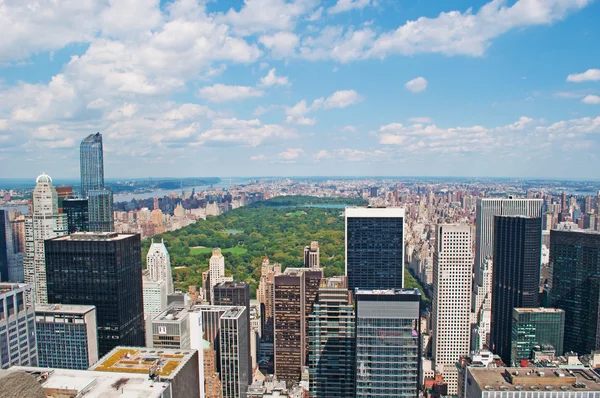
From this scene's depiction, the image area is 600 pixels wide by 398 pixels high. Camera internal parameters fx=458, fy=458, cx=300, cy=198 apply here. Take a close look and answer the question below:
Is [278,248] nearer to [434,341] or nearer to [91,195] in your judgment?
[91,195]

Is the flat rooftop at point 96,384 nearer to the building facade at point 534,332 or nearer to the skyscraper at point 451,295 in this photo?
the building facade at point 534,332

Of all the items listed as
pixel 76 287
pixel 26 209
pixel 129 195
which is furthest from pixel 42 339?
pixel 129 195

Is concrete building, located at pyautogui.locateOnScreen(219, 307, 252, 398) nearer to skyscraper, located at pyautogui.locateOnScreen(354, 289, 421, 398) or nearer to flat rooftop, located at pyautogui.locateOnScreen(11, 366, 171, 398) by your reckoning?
skyscraper, located at pyautogui.locateOnScreen(354, 289, 421, 398)

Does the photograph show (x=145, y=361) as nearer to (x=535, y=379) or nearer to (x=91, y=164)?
(x=535, y=379)

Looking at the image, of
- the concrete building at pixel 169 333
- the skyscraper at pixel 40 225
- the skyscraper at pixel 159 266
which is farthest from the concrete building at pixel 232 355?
the skyscraper at pixel 40 225

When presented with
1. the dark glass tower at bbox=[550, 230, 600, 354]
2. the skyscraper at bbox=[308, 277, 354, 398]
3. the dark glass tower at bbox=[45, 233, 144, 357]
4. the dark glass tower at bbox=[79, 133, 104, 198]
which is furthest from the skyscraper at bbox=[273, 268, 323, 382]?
the dark glass tower at bbox=[79, 133, 104, 198]

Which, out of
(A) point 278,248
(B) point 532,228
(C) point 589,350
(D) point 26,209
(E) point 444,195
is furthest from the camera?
(E) point 444,195

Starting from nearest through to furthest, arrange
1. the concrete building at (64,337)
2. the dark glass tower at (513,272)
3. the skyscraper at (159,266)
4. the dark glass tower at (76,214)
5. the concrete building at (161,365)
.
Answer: the concrete building at (161,365) < the concrete building at (64,337) < the dark glass tower at (513,272) < the skyscraper at (159,266) < the dark glass tower at (76,214)
